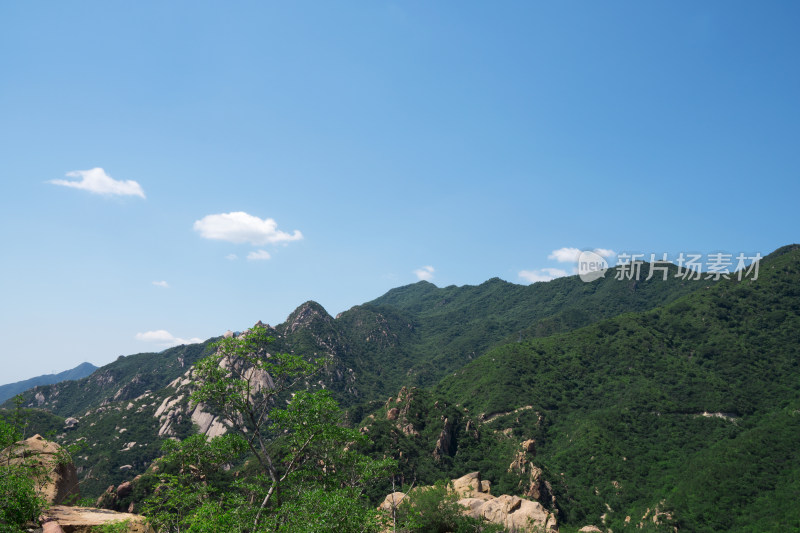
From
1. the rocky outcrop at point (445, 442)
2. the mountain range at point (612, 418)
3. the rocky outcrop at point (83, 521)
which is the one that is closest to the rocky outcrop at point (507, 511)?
the mountain range at point (612, 418)

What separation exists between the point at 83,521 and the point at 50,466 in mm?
5948

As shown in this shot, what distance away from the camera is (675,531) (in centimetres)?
6488

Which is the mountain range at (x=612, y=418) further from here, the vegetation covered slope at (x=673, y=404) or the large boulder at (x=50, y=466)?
the large boulder at (x=50, y=466)

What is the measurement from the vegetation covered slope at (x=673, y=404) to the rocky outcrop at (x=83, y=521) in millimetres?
77431

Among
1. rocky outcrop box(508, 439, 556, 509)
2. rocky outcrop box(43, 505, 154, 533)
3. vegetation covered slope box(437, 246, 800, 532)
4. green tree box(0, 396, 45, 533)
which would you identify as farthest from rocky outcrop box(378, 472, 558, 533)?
green tree box(0, 396, 45, 533)

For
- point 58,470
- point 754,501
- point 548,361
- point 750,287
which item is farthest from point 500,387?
point 58,470

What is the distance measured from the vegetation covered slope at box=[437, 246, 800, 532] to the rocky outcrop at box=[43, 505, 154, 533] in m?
77.4

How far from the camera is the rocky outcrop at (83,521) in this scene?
16.6 m

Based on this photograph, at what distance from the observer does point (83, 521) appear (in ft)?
58.1

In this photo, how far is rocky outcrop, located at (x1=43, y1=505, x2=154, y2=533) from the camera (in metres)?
16.6

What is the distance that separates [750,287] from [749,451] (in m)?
91.2

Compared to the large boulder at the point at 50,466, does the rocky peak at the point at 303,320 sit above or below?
above

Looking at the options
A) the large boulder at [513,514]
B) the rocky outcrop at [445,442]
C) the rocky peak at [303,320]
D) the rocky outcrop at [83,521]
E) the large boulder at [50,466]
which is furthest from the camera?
the rocky peak at [303,320]

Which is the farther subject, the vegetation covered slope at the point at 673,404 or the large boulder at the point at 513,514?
the vegetation covered slope at the point at 673,404
